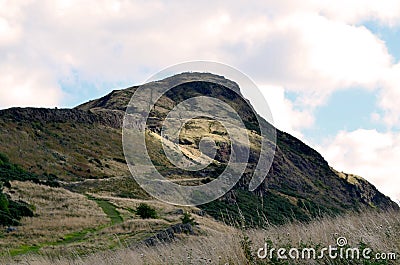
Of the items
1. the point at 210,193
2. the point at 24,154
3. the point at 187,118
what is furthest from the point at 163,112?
the point at 210,193

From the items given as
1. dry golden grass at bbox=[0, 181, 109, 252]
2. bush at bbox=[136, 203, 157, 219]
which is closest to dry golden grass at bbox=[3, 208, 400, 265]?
dry golden grass at bbox=[0, 181, 109, 252]

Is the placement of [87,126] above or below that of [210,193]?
above

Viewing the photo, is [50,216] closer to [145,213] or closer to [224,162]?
[145,213]

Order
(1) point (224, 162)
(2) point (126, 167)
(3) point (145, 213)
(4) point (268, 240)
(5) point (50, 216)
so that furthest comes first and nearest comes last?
(1) point (224, 162) < (2) point (126, 167) < (3) point (145, 213) < (5) point (50, 216) < (4) point (268, 240)

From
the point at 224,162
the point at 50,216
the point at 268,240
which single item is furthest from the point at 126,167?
the point at 268,240

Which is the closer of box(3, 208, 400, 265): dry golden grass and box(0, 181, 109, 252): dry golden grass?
box(3, 208, 400, 265): dry golden grass

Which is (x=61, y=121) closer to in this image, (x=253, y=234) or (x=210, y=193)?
(x=210, y=193)

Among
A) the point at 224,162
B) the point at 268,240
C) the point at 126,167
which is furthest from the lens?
the point at 224,162

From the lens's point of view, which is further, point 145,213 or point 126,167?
point 126,167

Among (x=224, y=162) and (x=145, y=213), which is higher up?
(x=224, y=162)

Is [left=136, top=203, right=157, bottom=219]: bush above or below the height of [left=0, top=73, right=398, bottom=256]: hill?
below

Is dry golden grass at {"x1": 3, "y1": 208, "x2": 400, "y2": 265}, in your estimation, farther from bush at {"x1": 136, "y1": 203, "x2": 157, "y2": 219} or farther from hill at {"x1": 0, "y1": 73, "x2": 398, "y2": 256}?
bush at {"x1": 136, "y1": 203, "x2": 157, "y2": 219}

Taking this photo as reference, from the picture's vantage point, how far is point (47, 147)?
299 ft

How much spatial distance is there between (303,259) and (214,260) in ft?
3.52
